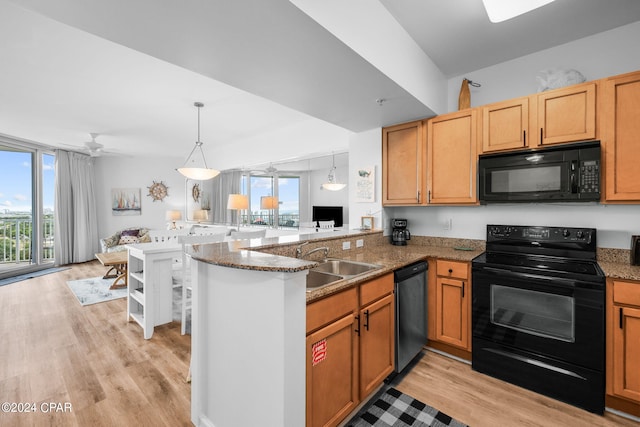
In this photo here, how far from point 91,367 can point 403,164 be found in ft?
10.8

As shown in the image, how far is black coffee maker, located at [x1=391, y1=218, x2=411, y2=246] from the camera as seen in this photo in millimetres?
3035

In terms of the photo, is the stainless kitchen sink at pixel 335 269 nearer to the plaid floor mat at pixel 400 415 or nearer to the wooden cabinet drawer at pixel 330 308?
the wooden cabinet drawer at pixel 330 308

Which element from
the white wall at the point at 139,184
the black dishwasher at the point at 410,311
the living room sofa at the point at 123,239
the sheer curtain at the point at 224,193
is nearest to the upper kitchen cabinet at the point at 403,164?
the black dishwasher at the point at 410,311

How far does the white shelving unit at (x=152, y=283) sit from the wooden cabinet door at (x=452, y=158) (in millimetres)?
2756

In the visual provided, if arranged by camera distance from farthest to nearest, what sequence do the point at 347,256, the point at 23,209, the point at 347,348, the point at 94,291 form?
1. the point at 23,209
2. the point at 94,291
3. the point at 347,256
4. the point at 347,348

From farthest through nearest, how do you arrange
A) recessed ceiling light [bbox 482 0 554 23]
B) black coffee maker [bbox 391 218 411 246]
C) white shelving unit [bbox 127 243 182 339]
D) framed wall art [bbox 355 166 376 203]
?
framed wall art [bbox 355 166 376 203], black coffee maker [bbox 391 218 411 246], white shelving unit [bbox 127 243 182 339], recessed ceiling light [bbox 482 0 554 23]

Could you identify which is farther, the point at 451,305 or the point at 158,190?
the point at 158,190

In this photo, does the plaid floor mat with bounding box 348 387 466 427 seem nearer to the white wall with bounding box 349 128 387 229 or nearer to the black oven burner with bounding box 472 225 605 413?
the black oven burner with bounding box 472 225 605 413

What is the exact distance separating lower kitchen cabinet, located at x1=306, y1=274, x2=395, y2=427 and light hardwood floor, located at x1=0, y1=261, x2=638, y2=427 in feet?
1.46

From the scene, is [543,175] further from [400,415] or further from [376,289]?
[400,415]

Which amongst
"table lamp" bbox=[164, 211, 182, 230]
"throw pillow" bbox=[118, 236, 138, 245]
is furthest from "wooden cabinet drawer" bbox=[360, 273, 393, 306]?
"table lamp" bbox=[164, 211, 182, 230]

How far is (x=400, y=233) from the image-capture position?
3035 mm

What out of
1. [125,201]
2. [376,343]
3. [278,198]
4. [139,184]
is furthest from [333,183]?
[125,201]

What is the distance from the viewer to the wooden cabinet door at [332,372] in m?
1.38
